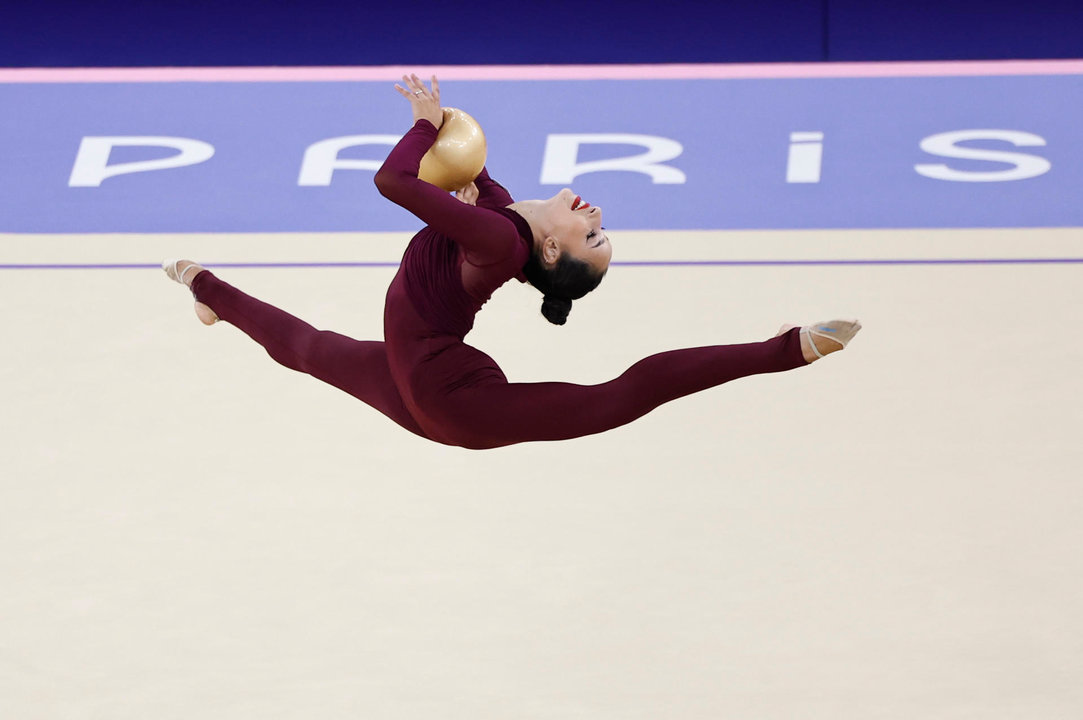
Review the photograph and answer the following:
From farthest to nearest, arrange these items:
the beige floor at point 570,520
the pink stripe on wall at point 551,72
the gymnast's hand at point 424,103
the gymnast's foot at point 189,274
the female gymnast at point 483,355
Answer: the pink stripe on wall at point 551,72, the gymnast's foot at point 189,274, the beige floor at point 570,520, the gymnast's hand at point 424,103, the female gymnast at point 483,355

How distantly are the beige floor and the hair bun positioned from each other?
774 mm

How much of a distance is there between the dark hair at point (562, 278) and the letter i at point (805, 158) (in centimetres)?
351

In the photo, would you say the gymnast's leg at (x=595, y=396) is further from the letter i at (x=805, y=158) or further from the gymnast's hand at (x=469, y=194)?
the letter i at (x=805, y=158)

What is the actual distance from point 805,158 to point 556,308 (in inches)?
144

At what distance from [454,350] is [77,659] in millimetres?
1229

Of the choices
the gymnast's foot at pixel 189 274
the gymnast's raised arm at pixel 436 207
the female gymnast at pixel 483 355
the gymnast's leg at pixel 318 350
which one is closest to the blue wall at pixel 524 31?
the gymnast's foot at pixel 189 274

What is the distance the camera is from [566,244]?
13.0 ft

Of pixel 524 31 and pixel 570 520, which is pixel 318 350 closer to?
pixel 570 520

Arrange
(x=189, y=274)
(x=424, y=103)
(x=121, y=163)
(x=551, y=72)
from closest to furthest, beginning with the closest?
1. (x=424, y=103)
2. (x=189, y=274)
3. (x=121, y=163)
4. (x=551, y=72)

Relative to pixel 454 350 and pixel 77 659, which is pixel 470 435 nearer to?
pixel 454 350

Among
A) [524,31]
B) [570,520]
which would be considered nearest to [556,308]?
[570,520]

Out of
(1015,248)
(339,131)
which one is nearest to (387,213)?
(339,131)

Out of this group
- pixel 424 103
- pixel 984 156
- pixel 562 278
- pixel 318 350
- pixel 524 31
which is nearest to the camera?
pixel 424 103

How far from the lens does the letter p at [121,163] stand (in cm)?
755
